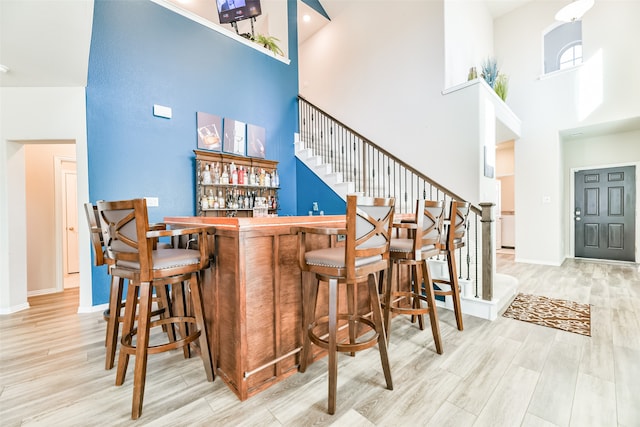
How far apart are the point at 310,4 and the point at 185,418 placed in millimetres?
7441

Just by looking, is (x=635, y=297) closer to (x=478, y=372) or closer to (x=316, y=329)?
(x=478, y=372)

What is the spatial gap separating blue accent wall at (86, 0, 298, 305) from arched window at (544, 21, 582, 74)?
5.95 m

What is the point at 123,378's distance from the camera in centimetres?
181

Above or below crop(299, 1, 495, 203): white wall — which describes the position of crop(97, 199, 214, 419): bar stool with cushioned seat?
below

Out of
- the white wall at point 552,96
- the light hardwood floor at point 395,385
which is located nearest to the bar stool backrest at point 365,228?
the light hardwood floor at point 395,385

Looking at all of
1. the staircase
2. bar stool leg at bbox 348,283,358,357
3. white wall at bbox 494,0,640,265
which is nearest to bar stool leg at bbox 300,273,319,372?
bar stool leg at bbox 348,283,358,357

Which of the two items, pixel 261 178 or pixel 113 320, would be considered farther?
pixel 261 178

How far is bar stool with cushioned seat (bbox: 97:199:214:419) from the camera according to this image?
150 centimetres

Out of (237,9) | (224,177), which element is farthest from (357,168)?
(237,9)

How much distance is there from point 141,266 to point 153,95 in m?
3.06

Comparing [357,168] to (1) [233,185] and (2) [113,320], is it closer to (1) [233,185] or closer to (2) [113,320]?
(1) [233,185]

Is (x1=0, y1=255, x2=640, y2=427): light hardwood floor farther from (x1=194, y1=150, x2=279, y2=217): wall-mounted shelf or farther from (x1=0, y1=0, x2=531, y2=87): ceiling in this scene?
(x1=0, y1=0, x2=531, y2=87): ceiling

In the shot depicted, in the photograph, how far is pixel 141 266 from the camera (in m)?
1.52

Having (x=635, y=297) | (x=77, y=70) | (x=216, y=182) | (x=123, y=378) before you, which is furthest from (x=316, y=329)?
(x=635, y=297)
